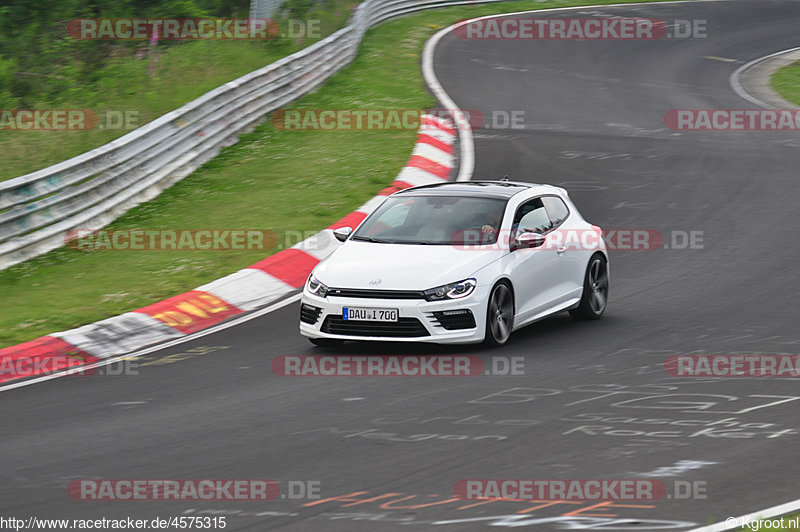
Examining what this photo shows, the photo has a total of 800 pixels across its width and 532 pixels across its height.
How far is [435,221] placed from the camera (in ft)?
36.8

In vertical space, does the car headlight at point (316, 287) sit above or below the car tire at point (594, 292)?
above

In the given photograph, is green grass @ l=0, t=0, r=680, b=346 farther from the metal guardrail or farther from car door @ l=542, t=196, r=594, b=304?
car door @ l=542, t=196, r=594, b=304

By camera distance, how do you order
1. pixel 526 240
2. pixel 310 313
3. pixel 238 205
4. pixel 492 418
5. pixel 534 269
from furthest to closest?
pixel 238 205
pixel 534 269
pixel 526 240
pixel 310 313
pixel 492 418

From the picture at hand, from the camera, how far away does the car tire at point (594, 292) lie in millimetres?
11938

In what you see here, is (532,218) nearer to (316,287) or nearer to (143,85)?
(316,287)

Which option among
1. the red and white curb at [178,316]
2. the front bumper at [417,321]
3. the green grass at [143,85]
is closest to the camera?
the front bumper at [417,321]

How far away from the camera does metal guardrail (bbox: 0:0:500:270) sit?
14289 mm

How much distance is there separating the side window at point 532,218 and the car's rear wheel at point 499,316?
837mm

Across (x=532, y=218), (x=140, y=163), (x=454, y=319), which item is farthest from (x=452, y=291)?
(x=140, y=163)

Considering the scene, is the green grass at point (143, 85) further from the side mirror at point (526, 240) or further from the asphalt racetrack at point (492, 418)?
the side mirror at point (526, 240)

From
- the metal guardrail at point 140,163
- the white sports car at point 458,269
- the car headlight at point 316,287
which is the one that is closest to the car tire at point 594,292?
the white sports car at point 458,269

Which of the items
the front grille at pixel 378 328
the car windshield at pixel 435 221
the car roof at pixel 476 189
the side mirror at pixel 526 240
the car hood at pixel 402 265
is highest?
the car roof at pixel 476 189

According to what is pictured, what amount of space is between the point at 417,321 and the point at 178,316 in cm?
299

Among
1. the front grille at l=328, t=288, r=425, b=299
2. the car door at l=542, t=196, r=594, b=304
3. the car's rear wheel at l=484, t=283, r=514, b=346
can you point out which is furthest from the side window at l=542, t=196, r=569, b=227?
the front grille at l=328, t=288, r=425, b=299
